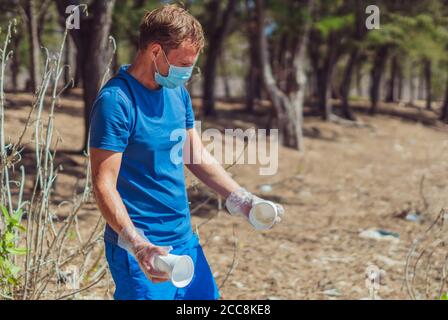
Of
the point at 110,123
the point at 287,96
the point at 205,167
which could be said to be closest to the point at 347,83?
the point at 287,96

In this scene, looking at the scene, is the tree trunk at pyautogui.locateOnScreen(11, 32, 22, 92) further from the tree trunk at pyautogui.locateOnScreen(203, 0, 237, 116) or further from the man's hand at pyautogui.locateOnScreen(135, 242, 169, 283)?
the man's hand at pyautogui.locateOnScreen(135, 242, 169, 283)

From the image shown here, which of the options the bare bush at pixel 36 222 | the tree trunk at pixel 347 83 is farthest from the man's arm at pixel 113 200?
the tree trunk at pixel 347 83

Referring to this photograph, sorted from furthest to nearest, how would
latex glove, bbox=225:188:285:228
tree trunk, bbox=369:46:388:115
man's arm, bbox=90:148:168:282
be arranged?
1. tree trunk, bbox=369:46:388:115
2. latex glove, bbox=225:188:285:228
3. man's arm, bbox=90:148:168:282

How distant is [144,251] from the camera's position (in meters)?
2.07

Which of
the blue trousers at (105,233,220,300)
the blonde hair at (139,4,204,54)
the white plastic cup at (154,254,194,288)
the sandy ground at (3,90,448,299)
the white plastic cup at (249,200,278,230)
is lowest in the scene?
the sandy ground at (3,90,448,299)

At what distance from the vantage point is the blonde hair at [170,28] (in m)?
2.26

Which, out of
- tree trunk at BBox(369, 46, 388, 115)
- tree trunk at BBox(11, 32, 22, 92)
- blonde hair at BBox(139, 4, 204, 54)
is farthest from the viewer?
tree trunk at BBox(369, 46, 388, 115)

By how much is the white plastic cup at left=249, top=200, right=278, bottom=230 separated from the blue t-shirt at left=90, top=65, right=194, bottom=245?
264 mm

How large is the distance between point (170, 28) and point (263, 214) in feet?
2.37

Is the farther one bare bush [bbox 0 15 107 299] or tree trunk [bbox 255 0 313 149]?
tree trunk [bbox 255 0 313 149]

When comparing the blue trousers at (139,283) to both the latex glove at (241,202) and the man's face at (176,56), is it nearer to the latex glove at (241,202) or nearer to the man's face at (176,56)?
the latex glove at (241,202)

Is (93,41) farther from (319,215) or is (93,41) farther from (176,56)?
(176,56)

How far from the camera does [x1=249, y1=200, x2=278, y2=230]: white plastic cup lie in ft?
7.90

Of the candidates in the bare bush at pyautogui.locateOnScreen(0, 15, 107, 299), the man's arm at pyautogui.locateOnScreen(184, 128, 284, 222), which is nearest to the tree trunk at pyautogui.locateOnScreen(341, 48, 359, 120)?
the bare bush at pyautogui.locateOnScreen(0, 15, 107, 299)
